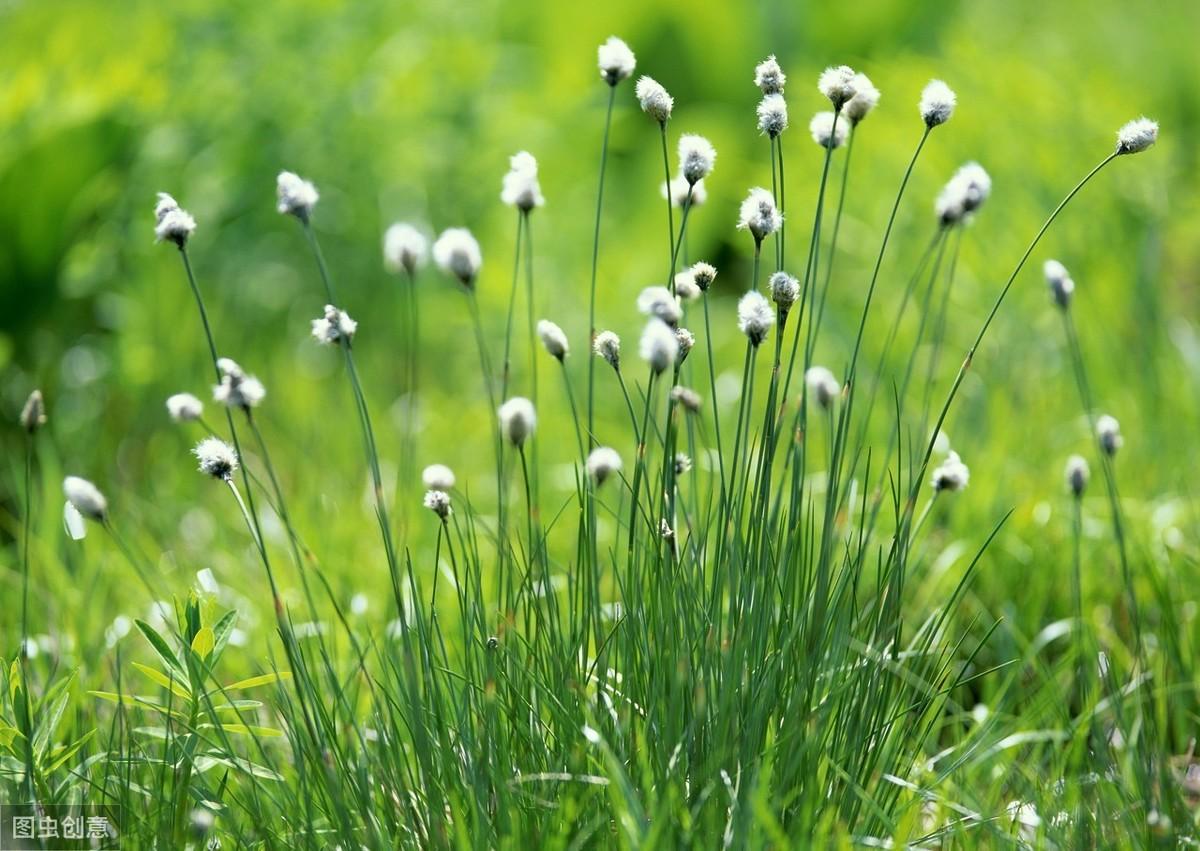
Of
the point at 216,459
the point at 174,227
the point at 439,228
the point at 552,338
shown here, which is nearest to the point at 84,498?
the point at 216,459

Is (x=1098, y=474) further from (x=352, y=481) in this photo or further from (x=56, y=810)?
(x=56, y=810)

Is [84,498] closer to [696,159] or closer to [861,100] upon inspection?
[696,159]

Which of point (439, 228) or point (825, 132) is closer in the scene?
point (825, 132)

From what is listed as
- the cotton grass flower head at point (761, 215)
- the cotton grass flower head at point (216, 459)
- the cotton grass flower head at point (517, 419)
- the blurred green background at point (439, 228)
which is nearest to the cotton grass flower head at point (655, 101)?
the cotton grass flower head at point (761, 215)

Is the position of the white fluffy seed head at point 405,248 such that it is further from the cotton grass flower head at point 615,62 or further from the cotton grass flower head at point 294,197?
the cotton grass flower head at point 615,62

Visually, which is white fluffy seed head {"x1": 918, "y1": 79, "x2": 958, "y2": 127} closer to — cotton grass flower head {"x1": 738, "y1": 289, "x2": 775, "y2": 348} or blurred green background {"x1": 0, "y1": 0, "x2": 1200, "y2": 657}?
cotton grass flower head {"x1": 738, "y1": 289, "x2": 775, "y2": 348}
